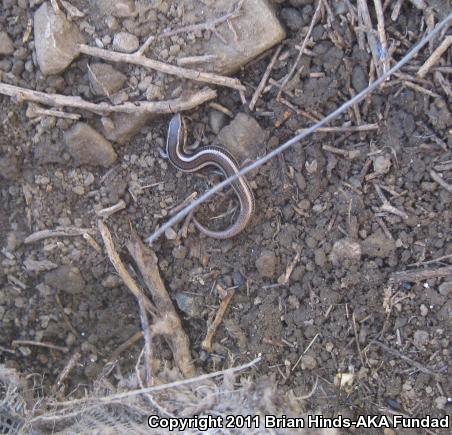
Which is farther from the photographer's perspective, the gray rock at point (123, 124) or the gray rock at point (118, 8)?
the gray rock at point (123, 124)

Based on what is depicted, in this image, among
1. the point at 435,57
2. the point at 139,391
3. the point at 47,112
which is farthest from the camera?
the point at 47,112

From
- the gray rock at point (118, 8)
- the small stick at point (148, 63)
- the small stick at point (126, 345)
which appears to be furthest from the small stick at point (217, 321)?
the gray rock at point (118, 8)

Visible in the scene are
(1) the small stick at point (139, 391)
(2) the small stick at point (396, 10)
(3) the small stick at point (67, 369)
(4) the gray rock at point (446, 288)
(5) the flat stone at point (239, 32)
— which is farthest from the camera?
(3) the small stick at point (67, 369)

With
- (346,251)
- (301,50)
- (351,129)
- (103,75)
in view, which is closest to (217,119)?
(301,50)

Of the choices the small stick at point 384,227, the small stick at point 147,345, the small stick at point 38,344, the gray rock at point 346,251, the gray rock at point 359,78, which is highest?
the gray rock at point 359,78

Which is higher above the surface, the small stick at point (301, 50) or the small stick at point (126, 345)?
the small stick at point (301, 50)

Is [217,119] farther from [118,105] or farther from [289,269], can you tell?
[289,269]

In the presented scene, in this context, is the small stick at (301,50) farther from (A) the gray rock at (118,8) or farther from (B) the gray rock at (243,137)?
(A) the gray rock at (118,8)
